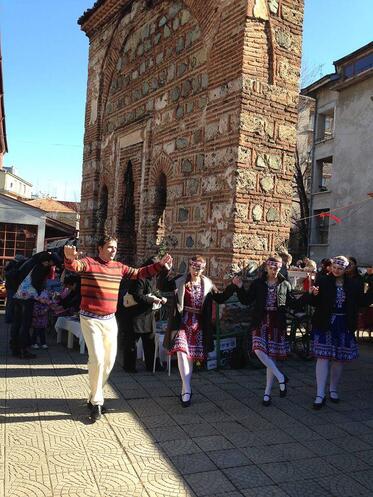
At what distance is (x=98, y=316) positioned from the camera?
4750 mm

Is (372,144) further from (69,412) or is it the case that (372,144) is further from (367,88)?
(69,412)

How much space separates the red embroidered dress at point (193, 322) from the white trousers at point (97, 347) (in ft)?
2.97

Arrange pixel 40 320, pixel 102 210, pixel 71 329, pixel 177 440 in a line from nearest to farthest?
pixel 177 440 → pixel 40 320 → pixel 71 329 → pixel 102 210

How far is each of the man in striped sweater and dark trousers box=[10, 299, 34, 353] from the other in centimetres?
283

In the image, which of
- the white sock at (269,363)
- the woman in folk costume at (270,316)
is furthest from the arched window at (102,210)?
the white sock at (269,363)

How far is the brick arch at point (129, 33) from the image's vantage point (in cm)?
816

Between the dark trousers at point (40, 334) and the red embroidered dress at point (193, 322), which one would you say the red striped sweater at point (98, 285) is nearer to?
the red embroidered dress at point (193, 322)

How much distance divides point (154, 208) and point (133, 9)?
499 cm

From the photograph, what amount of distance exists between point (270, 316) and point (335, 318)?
761 millimetres

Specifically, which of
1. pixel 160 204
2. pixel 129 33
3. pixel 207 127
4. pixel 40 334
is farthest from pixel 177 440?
pixel 129 33

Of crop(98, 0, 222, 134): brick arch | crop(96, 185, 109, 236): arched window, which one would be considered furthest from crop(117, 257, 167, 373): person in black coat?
crop(96, 185, 109, 236): arched window

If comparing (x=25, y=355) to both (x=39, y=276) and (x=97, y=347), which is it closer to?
(x=39, y=276)

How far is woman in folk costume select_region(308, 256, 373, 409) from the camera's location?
5.46 meters

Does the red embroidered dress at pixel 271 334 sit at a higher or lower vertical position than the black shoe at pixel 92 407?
higher
